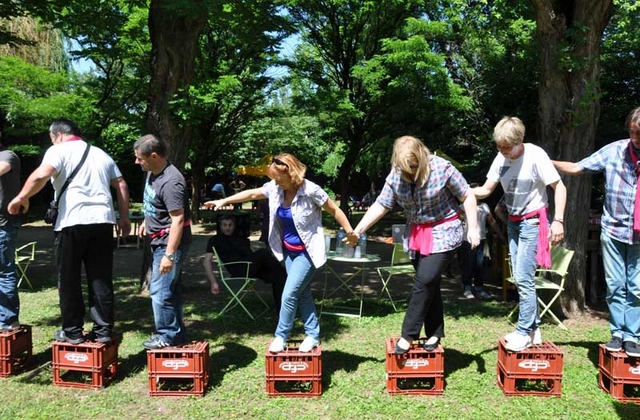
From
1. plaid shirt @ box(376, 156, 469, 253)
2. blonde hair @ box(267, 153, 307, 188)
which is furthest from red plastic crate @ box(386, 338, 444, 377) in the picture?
blonde hair @ box(267, 153, 307, 188)

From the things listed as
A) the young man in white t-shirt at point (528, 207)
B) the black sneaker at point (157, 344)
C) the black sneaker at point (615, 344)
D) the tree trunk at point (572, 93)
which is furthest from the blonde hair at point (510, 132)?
the black sneaker at point (157, 344)

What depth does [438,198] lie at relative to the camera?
377 centimetres

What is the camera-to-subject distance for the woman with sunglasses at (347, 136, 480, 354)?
12.3 ft

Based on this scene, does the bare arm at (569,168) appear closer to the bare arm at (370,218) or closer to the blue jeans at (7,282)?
the bare arm at (370,218)

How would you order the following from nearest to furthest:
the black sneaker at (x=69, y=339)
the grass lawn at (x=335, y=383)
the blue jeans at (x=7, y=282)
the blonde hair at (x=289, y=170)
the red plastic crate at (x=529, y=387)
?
1. the grass lawn at (x=335, y=383)
2. the red plastic crate at (x=529, y=387)
3. the blonde hair at (x=289, y=170)
4. the black sneaker at (x=69, y=339)
5. the blue jeans at (x=7, y=282)

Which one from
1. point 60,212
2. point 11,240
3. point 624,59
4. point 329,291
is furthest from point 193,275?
point 624,59

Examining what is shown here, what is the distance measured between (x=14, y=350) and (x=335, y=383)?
253 cm

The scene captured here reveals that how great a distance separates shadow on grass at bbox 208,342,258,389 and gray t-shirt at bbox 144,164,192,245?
1094 mm

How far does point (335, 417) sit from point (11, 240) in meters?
3.20

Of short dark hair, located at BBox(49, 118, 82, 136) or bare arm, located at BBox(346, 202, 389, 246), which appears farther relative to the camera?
short dark hair, located at BBox(49, 118, 82, 136)

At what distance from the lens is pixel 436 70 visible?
1388 centimetres

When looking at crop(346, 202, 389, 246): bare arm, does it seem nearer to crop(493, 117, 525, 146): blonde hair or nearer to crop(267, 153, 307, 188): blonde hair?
crop(267, 153, 307, 188): blonde hair

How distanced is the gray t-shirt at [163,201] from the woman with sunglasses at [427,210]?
155 cm

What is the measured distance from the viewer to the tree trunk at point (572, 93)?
547 centimetres
